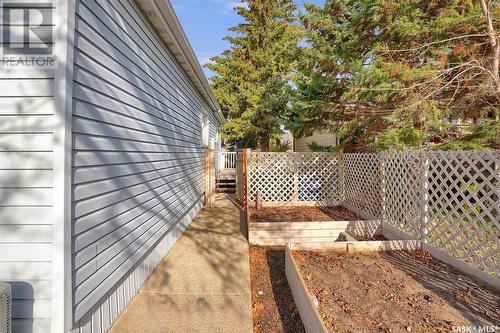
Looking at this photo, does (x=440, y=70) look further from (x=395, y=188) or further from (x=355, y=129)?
(x=395, y=188)

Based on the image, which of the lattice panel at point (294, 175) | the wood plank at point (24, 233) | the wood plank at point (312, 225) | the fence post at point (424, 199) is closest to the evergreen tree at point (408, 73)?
the lattice panel at point (294, 175)

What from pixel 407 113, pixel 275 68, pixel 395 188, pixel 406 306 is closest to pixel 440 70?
pixel 407 113

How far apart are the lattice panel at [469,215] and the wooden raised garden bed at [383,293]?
275 mm

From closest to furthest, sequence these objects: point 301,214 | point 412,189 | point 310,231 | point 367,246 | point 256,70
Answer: point 367,246 → point 412,189 → point 310,231 → point 301,214 → point 256,70

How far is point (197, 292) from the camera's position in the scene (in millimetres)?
3338

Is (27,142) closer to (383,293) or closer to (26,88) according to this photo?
(26,88)

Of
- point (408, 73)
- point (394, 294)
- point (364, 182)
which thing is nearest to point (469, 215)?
point (394, 294)

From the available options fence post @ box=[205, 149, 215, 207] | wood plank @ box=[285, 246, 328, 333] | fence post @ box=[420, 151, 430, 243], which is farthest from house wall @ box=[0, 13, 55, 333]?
fence post @ box=[205, 149, 215, 207]

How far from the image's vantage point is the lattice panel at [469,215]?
10.1 ft

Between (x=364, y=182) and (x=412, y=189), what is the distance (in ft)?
5.87

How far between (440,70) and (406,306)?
4.98 metres

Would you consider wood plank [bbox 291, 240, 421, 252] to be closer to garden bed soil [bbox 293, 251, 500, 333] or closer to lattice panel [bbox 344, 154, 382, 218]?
garden bed soil [bbox 293, 251, 500, 333]

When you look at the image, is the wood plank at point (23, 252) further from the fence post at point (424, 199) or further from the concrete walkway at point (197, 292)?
the fence post at point (424, 199)

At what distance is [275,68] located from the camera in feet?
47.9
